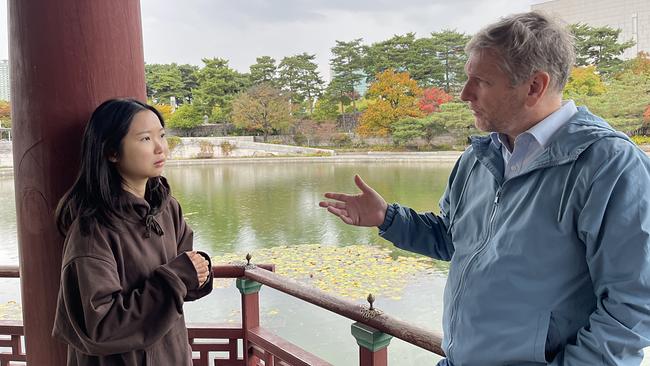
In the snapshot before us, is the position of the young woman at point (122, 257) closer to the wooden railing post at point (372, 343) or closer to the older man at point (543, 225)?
the wooden railing post at point (372, 343)

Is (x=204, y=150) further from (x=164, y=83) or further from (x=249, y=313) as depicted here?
(x=249, y=313)

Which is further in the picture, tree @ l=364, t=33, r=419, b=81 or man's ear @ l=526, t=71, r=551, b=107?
tree @ l=364, t=33, r=419, b=81

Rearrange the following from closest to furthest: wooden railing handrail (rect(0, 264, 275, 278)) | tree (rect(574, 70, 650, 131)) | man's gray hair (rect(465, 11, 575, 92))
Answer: man's gray hair (rect(465, 11, 575, 92)), wooden railing handrail (rect(0, 264, 275, 278)), tree (rect(574, 70, 650, 131))

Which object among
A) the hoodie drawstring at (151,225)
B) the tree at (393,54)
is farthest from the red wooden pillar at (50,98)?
the tree at (393,54)

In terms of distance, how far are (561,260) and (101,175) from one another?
0.75m

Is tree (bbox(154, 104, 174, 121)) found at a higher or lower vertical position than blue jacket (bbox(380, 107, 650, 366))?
higher

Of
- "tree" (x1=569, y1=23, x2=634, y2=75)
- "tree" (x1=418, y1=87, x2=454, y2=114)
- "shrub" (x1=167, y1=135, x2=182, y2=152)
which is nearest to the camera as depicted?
"tree" (x1=569, y1=23, x2=634, y2=75)

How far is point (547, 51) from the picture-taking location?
74 cm

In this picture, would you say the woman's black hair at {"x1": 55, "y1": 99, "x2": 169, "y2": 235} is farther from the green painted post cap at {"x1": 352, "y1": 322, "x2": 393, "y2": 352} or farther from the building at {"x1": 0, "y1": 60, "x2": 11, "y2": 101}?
the green painted post cap at {"x1": 352, "y1": 322, "x2": 393, "y2": 352}

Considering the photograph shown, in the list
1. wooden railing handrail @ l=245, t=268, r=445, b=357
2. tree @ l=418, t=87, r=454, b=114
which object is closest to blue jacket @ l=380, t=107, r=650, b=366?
wooden railing handrail @ l=245, t=268, r=445, b=357

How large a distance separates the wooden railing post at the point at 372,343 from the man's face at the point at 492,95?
503 mm

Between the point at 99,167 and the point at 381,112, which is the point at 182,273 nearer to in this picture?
the point at 99,167

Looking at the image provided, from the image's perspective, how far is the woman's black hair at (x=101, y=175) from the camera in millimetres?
892

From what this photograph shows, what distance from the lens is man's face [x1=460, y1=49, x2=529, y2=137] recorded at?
2.51 feet
